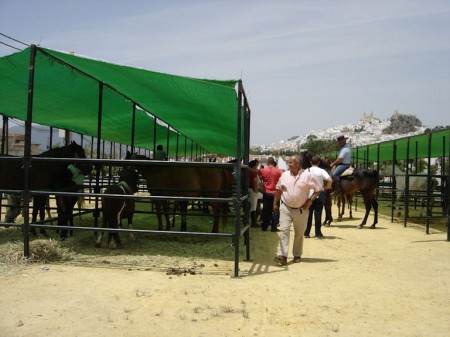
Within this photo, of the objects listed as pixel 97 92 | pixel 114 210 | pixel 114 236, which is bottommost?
pixel 114 236

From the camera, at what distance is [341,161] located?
12133 mm

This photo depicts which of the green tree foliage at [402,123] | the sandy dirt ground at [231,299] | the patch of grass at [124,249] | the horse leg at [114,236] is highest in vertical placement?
the green tree foliage at [402,123]

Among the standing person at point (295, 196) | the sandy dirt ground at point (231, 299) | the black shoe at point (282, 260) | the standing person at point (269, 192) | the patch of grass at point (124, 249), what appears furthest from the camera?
the standing person at point (269, 192)

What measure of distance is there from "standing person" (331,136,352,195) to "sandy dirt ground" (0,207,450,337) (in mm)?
4965

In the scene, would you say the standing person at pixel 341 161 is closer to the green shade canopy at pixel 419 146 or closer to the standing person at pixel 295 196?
the green shade canopy at pixel 419 146

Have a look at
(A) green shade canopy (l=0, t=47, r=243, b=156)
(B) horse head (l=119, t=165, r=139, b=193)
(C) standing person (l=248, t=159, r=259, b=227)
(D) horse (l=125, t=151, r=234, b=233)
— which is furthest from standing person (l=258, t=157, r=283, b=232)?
(B) horse head (l=119, t=165, r=139, b=193)

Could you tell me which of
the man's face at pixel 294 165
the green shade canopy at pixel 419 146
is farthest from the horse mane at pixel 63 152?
the green shade canopy at pixel 419 146

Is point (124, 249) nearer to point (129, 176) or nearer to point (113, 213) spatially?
point (113, 213)

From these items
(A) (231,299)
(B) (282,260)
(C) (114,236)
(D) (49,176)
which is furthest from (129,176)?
(A) (231,299)

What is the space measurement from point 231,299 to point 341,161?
8.15 meters

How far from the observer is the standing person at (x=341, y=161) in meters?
11.9

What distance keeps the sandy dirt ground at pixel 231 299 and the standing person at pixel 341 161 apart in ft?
16.3

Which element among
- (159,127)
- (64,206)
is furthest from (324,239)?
(159,127)

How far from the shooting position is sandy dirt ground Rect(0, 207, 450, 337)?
12.6ft
